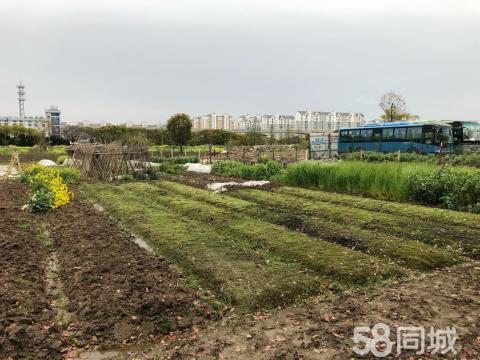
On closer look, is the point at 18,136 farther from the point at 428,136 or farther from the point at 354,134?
the point at 428,136

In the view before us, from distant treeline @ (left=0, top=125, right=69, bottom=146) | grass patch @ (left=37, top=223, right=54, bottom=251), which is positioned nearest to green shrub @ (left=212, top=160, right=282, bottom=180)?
grass patch @ (left=37, top=223, right=54, bottom=251)

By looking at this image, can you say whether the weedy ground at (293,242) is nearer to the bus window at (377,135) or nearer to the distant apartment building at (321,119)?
the bus window at (377,135)

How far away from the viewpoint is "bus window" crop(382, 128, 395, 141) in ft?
85.7

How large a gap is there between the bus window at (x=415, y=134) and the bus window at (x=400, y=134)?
311mm

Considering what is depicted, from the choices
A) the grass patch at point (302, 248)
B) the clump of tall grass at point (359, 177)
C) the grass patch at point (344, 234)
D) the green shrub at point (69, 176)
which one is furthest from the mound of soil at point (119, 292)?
the green shrub at point (69, 176)

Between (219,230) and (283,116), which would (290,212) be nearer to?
(219,230)

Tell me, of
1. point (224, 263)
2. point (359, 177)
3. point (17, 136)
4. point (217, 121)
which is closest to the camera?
point (224, 263)

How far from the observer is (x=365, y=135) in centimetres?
2830

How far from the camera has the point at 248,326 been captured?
4207 mm

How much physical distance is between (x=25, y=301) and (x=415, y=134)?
23.9 m

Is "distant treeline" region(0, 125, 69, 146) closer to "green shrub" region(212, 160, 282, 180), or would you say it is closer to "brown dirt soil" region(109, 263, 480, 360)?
"green shrub" region(212, 160, 282, 180)

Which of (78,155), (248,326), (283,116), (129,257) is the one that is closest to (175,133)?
(78,155)

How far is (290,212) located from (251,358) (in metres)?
6.68

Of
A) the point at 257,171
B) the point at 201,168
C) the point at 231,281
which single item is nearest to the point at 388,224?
the point at 231,281
